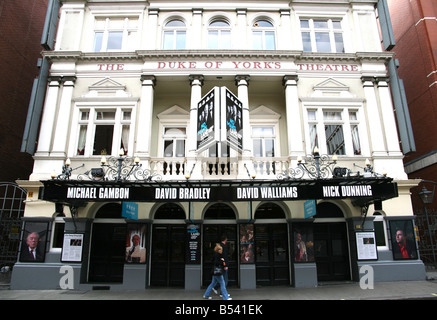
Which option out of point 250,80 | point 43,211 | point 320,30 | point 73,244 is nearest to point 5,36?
point 43,211

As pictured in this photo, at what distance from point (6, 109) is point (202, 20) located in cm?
1262

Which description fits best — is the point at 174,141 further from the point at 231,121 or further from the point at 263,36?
the point at 263,36

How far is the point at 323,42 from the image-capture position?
15.3 meters

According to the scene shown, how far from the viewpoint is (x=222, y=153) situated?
13719mm

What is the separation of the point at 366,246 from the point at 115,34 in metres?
15.9

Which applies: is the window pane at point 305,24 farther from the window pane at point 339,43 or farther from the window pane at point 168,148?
the window pane at point 168,148

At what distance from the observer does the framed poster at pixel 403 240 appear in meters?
12.1

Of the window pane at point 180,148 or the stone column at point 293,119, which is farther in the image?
the window pane at point 180,148

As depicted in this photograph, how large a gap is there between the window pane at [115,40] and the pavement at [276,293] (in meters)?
11.7

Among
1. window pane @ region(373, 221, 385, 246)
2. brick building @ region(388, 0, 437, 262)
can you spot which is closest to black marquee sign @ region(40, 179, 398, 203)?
window pane @ region(373, 221, 385, 246)

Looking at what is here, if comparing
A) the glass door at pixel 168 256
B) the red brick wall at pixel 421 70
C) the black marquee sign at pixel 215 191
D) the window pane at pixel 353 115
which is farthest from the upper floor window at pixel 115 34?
the red brick wall at pixel 421 70

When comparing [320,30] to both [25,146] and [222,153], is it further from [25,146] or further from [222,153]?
[25,146]

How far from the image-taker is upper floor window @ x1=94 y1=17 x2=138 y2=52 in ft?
49.3

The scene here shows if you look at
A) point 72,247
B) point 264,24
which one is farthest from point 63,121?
point 264,24
